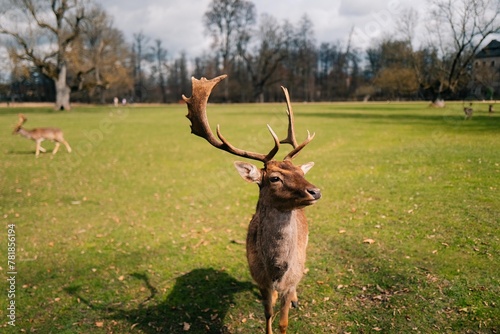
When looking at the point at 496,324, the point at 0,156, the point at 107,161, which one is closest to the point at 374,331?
the point at 496,324

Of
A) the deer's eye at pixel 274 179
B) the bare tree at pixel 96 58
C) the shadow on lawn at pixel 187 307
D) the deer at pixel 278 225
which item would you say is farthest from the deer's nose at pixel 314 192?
the bare tree at pixel 96 58

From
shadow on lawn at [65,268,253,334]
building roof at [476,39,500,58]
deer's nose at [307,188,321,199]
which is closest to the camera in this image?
deer's nose at [307,188,321,199]

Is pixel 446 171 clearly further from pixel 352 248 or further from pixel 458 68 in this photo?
pixel 458 68

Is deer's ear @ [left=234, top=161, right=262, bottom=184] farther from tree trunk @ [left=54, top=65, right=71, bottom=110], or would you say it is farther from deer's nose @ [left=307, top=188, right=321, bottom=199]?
tree trunk @ [left=54, top=65, right=71, bottom=110]

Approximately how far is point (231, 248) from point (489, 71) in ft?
182

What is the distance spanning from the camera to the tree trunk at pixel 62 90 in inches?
1946

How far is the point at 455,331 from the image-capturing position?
452 centimetres

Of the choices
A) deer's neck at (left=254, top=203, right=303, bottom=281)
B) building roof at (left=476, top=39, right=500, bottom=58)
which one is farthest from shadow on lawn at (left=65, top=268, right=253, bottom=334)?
building roof at (left=476, top=39, right=500, bottom=58)

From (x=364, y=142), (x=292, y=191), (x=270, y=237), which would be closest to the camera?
(x=292, y=191)

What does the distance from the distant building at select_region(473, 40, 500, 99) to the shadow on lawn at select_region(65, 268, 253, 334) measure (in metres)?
54.4

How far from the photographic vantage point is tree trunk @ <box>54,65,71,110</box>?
49438 millimetres

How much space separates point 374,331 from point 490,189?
21.8 feet

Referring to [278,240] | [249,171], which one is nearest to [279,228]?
[278,240]

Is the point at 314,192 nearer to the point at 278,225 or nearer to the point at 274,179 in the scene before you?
the point at 274,179
